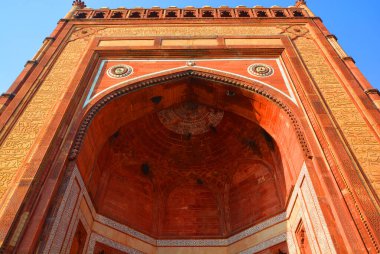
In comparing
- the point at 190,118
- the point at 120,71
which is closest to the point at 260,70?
the point at 190,118

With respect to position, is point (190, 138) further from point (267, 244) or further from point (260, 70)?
point (267, 244)

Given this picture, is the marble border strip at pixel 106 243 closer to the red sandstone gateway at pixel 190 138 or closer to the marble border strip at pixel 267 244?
the red sandstone gateway at pixel 190 138

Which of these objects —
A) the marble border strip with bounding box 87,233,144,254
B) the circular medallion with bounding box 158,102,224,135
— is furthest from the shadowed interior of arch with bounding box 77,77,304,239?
the marble border strip with bounding box 87,233,144,254

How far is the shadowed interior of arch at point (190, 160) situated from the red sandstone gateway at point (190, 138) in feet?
0.10

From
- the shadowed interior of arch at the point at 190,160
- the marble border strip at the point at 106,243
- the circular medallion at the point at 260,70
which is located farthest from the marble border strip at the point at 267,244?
the circular medallion at the point at 260,70

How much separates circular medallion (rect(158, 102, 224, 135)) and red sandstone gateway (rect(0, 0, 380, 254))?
2cm

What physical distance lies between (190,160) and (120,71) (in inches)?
107

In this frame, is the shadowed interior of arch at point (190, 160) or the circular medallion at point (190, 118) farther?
the circular medallion at point (190, 118)

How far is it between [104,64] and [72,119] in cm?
200

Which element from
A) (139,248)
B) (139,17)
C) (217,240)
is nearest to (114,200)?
(139,248)

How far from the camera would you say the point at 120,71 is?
23.9ft

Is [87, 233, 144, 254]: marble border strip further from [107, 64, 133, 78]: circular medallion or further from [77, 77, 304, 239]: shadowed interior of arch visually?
[107, 64, 133, 78]: circular medallion

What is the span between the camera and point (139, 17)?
364 inches

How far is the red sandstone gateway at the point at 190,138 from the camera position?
15.8ft
